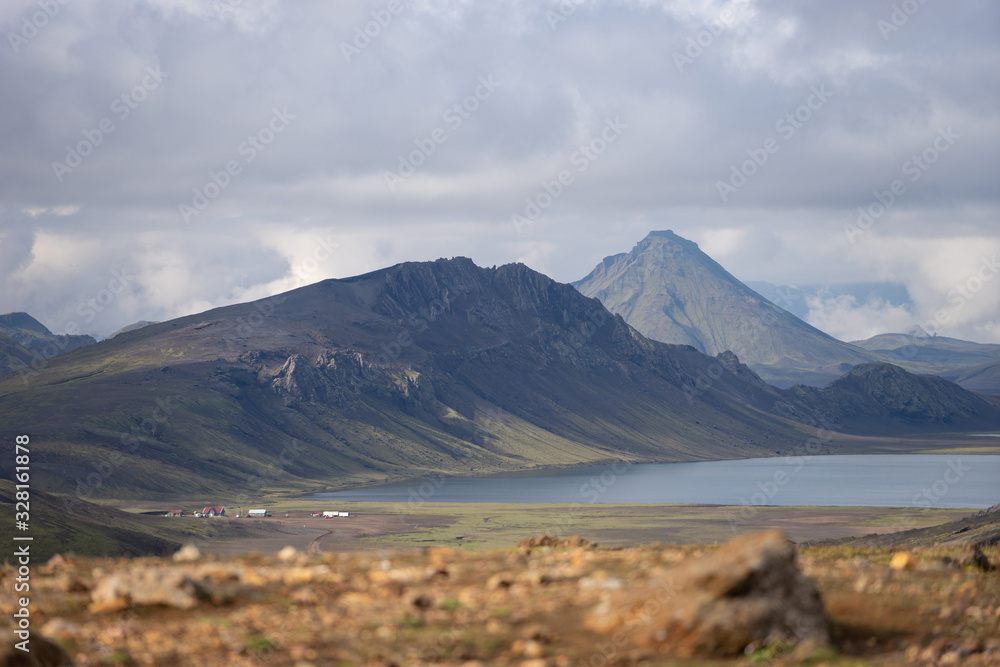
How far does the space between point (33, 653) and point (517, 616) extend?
990 cm

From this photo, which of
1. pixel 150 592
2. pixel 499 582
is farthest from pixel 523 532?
pixel 150 592

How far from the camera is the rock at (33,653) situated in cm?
1648

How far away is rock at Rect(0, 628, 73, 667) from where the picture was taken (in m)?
16.5

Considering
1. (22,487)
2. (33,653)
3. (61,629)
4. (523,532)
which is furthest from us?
(523,532)

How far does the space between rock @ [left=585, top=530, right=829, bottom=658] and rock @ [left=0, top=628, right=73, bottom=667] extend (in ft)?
36.1

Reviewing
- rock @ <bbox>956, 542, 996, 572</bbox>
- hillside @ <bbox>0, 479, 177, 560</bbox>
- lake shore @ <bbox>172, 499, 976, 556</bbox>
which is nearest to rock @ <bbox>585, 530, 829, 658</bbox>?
rock @ <bbox>956, 542, 996, 572</bbox>

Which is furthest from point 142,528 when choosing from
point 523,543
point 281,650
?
point 281,650

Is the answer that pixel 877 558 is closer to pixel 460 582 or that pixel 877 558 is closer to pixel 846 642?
pixel 846 642

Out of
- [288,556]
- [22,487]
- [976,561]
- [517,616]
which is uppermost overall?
[22,487]

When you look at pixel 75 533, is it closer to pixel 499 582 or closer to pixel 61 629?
pixel 61 629

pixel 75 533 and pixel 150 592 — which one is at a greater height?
pixel 150 592

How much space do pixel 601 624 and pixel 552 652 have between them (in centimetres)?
180

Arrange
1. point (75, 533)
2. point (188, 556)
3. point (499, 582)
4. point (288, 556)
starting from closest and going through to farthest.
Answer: point (499, 582) < point (288, 556) < point (188, 556) < point (75, 533)

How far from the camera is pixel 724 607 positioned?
733 inches
